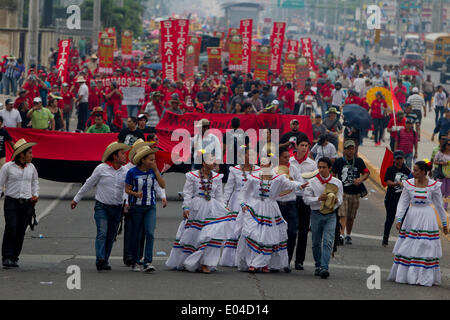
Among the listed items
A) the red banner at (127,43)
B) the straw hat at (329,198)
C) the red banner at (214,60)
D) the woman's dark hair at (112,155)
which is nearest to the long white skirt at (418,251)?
the straw hat at (329,198)

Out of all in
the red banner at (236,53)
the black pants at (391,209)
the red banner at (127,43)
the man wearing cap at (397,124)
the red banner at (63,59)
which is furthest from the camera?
the red banner at (127,43)

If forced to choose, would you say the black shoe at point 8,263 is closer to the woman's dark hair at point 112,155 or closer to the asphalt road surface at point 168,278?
the asphalt road surface at point 168,278

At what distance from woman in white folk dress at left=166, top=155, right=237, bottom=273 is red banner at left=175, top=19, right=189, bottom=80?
58.0 feet

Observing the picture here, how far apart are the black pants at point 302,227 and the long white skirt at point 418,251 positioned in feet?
3.64

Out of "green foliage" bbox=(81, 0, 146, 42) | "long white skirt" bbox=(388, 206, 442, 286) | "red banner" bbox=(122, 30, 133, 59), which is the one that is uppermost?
"green foliage" bbox=(81, 0, 146, 42)

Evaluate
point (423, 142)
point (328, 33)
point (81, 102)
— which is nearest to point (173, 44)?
point (81, 102)

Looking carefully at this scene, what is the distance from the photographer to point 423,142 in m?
31.2

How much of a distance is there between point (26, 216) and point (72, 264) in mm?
815

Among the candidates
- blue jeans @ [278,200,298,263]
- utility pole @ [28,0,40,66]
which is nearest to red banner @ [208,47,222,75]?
utility pole @ [28,0,40,66]

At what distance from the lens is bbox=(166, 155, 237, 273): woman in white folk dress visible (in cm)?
1216

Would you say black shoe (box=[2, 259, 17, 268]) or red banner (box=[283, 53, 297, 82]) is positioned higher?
red banner (box=[283, 53, 297, 82])

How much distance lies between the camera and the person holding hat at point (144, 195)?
11.9 m

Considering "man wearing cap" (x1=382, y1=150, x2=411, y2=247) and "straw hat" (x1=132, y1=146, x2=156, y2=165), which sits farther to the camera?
"man wearing cap" (x1=382, y1=150, x2=411, y2=247)

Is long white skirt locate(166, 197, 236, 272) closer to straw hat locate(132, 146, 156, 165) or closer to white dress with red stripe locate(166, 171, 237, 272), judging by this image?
white dress with red stripe locate(166, 171, 237, 272)
